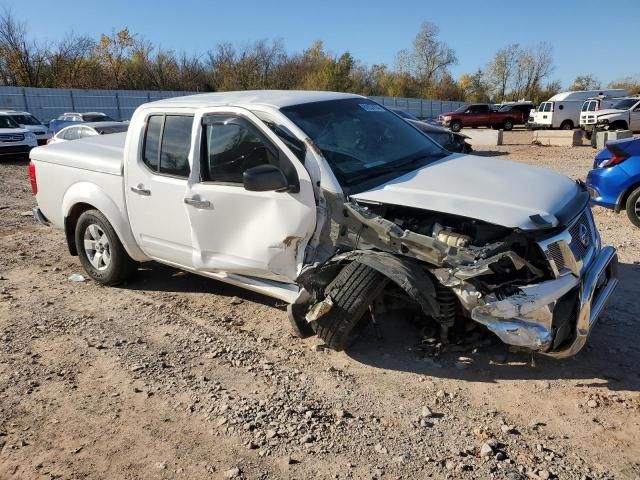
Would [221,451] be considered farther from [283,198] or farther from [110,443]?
[283,198]

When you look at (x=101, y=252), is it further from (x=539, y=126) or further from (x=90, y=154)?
(x=539, y=126)

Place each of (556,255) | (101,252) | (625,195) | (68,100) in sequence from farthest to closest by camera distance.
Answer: (68,100), (625,195), (101,252), (556,255)

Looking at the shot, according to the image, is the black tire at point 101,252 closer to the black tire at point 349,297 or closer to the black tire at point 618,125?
the black tire at point 349,297

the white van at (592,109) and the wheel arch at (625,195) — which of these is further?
the white van at (592,109)

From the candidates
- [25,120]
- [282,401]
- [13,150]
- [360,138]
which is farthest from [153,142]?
[25,120]

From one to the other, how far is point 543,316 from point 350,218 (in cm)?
135

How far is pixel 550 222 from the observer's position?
3.18m

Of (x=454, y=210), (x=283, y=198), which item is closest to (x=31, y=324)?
(x=283, y=198)

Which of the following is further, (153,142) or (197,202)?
(153,142)

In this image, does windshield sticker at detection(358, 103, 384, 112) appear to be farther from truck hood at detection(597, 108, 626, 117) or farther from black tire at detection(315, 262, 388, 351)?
truck hood at detection(597, 108, 626, 117)

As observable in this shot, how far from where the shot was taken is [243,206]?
410 cm

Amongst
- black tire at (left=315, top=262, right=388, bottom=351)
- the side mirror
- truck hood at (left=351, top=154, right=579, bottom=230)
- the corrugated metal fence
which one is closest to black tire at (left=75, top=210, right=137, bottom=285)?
the side mirror

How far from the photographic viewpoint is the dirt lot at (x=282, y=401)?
2873 millimetres

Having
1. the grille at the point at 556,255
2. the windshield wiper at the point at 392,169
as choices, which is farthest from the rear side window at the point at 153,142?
the grille at the point at 556,255
